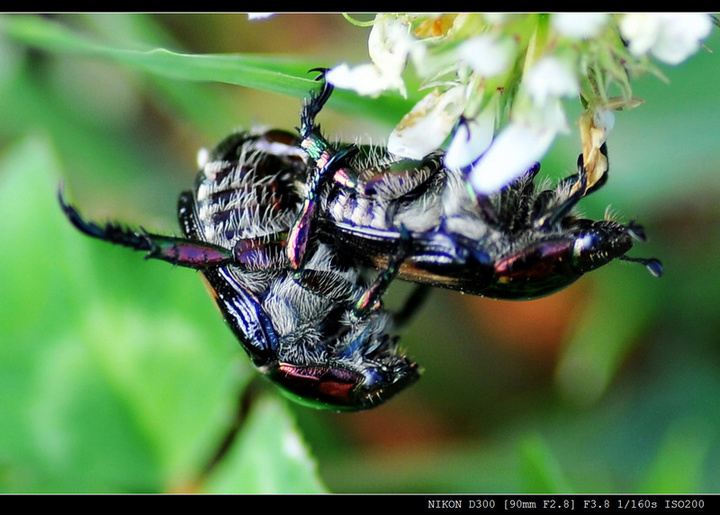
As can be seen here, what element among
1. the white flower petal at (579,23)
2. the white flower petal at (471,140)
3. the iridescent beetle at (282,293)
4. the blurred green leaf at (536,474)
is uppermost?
the white flower petal at (579,23)

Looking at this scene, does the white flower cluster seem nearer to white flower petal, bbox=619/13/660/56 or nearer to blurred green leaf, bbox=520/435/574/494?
white flower petal, bbox=619/13/660/56

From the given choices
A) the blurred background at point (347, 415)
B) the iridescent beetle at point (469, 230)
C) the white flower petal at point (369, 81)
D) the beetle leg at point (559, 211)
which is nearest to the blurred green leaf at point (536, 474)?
the blurred background at point (347, 415)

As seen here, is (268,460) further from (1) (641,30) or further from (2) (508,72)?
(1) (641,30)

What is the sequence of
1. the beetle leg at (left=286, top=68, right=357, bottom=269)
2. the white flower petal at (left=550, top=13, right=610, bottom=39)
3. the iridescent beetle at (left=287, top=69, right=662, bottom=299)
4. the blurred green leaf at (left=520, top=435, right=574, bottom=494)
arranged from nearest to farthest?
1. the white flower petal at (left=550, top=13, right=610, bottom=39)
2. the iridescent beetle at (left=287, top=69, right=662, bottom=299)
3. the beetle leg at (left=286, top=68, right=357, bottom=269)
4. the blurred green leaf at (left=520, top=435, right=574, bottom=494)

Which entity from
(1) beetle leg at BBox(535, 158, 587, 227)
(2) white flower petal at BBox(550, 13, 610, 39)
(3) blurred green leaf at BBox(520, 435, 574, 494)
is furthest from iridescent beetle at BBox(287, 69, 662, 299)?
(3) blurred green leaf at BBox(520, 435, 574, 494)

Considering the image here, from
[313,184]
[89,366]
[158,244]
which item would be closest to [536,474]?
[313,184]

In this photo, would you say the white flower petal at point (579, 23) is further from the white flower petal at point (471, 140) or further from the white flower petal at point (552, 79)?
the white flower petal at point (471, 140)
